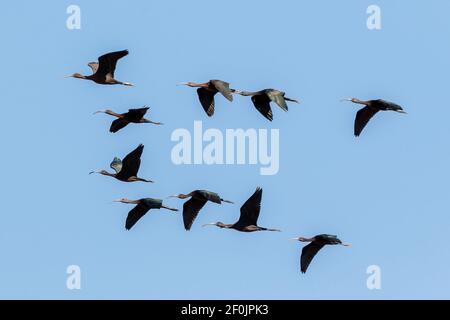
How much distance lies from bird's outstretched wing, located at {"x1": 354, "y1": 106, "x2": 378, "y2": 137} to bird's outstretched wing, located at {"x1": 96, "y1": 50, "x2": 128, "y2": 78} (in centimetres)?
662

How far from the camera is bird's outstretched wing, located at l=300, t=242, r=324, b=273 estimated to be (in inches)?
1436

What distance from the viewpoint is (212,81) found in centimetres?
3562

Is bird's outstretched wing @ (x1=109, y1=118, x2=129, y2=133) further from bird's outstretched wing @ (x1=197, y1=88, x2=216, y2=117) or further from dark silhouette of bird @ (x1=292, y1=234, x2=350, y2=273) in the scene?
dark silhouette of bird @ (x1=292, y1=234, x2=350, y2=273)

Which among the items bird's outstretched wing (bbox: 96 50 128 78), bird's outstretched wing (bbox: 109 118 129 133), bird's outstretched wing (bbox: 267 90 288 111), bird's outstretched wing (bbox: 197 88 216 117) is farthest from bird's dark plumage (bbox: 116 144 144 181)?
bird's outstretched wing (bbox: 267 90 288 111)

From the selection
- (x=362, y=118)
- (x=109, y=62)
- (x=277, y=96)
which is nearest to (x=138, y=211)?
(x=109, y=62)

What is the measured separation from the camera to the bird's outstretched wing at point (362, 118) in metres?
37.7

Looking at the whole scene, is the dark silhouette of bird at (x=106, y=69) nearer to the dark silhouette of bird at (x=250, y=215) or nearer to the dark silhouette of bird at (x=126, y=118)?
the dark silhouette of bird at (x=126, y=118)

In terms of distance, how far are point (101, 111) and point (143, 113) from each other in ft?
5.52

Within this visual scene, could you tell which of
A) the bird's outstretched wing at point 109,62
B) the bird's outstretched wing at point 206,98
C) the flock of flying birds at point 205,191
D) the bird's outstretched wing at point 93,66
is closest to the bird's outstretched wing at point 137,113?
the flock of flying birds at point 205,191

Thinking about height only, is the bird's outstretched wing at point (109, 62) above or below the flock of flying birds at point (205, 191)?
above

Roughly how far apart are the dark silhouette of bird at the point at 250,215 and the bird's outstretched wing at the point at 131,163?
2916 mm

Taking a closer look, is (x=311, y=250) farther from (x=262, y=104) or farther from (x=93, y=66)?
(x=93, y=66)

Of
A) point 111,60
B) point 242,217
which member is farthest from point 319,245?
point 111,60
